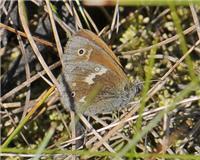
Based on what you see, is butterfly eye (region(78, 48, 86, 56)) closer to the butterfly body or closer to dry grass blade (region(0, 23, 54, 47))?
the butterfly body

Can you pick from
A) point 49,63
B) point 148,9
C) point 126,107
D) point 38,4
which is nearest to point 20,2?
point 38,4

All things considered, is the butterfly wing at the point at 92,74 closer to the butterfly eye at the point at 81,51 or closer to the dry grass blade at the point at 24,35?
the butterfly eye at the point at 81,51

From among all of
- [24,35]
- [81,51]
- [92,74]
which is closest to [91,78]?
[92,74]

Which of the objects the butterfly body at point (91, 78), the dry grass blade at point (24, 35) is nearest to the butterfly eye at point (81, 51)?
the butterfly body at point (91, 78)

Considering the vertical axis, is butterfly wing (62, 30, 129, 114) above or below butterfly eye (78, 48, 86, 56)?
below

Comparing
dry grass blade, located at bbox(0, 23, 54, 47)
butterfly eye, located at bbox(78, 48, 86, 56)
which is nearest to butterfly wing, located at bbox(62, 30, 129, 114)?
butterfly eye, located at bbox(78, 48, 86, 56)

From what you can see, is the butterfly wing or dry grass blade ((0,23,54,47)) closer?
the butterfly wing

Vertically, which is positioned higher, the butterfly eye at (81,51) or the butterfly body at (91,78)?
the butterfly eye at (81,51)

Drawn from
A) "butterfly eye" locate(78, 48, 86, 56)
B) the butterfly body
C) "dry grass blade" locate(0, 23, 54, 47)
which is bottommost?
the butterfly body
